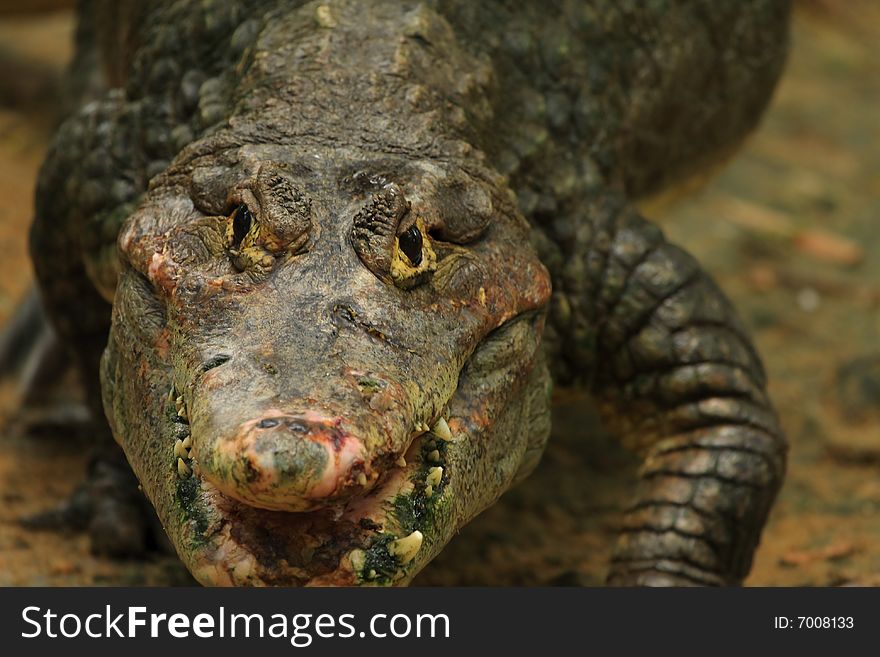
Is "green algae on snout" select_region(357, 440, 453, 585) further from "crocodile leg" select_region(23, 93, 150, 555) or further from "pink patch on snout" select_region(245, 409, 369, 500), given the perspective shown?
"crocodile leg" select_region(23, 93, 150, 555)

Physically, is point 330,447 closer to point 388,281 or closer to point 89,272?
point 388,281

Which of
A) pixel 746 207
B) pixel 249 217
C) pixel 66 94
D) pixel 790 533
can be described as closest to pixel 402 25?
pixel 249 217

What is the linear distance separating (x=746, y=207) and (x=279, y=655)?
18.7 feet

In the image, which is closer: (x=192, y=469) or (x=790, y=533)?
(x=192, y=469)

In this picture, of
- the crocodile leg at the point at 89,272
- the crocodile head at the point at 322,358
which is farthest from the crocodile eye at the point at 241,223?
the crocodile leg at the point at 89,272

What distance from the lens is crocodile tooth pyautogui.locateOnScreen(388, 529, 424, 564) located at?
2951 mm

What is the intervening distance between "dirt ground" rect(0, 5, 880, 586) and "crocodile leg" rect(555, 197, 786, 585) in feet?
1.01

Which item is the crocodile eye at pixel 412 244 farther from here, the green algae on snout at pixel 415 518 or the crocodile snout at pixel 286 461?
the crocodile snout at pixel 286 461

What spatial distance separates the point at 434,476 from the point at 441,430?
11cm

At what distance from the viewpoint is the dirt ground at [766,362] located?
4730mm

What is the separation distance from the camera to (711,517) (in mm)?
4250

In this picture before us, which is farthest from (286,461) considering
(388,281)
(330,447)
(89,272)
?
(89,272)

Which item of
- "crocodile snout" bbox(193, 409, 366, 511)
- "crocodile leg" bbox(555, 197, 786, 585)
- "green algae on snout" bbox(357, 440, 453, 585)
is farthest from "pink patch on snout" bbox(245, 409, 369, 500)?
"crocodile leg" bbox(555, 197, 786, 585)

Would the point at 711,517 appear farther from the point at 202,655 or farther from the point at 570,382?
the point at 202,655
